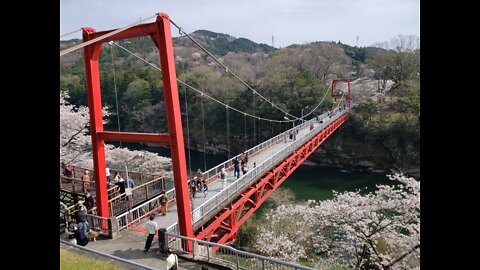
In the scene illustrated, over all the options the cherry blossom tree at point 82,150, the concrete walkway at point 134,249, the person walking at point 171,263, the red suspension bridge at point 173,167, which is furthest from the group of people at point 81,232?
the cherry blossom tree at point 82,150

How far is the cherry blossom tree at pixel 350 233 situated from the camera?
1152 cm

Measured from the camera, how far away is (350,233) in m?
12.5

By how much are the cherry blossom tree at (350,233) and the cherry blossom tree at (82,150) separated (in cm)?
977

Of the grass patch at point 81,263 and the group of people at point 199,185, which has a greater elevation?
the grass patch at point 81,263

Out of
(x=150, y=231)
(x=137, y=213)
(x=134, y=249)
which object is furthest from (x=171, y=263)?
(x=137, y=213)

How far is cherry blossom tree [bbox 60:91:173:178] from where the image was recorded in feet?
60.6

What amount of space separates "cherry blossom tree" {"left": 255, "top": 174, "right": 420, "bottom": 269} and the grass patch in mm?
8333

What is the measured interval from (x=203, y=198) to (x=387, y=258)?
6.41 m

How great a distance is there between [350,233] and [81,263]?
1004 cm

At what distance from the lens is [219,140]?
121ft

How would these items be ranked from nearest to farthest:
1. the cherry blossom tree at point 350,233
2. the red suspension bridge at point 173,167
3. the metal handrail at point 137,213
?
the red suspension bridge at point 173,167, the metal handrail at point 137,213, the cherry blossom tree at point 350,233

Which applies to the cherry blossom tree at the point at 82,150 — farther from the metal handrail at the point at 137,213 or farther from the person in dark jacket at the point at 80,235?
the person in dark jacket at the point at 80,235
